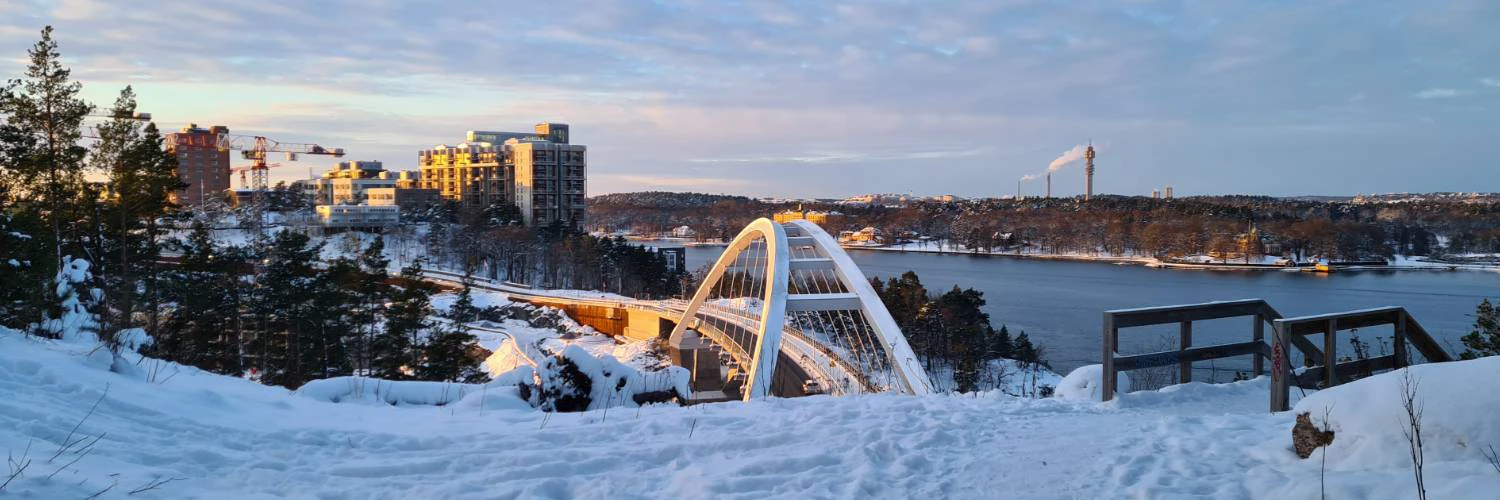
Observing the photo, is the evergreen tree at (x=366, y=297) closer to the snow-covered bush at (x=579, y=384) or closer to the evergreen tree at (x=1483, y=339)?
the snow-covered bush at (x=579, y=384)

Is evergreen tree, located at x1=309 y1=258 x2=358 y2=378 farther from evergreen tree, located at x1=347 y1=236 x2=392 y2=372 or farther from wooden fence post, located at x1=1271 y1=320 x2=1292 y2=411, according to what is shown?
wooden fence post, located at x1=1271 y1=320 x2=1292 y2=411

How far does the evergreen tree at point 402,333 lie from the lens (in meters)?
17.2

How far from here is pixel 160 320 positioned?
18844 mm

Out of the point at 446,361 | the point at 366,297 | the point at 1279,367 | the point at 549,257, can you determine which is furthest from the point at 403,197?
the point at 1279,367

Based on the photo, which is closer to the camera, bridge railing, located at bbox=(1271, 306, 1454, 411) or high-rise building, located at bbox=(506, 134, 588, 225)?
bridge railing, located at bbox=(1271, 306, 1454, 411)

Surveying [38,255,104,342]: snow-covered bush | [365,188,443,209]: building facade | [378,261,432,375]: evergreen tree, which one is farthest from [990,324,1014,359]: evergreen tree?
[365,188,443,209]: building facade

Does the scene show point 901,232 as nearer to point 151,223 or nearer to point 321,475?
point 151,223

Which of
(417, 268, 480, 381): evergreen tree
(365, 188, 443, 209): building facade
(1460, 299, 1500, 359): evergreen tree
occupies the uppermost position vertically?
(365, 188, 443, 209): building facade

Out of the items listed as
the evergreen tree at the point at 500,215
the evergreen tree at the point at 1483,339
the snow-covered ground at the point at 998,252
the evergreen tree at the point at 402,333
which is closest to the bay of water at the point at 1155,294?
the snow-covered ground at the point at 998,252

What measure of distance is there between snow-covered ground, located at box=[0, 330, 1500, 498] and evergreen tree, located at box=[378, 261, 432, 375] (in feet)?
41.9

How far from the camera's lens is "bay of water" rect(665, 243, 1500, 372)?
97.8 ft

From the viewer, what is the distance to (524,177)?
198 feet

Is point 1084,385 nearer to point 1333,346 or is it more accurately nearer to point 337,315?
point 1333,346

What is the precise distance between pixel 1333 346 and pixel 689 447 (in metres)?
3.52
